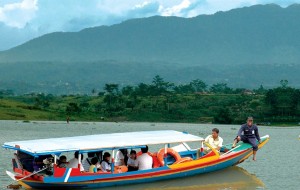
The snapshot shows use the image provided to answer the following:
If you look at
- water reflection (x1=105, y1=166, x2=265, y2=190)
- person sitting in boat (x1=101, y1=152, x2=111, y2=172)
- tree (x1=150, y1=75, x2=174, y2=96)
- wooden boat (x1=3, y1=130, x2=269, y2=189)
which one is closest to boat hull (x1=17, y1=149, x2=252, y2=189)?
wooden boat (x1=3, y1=130, x2=269, y2=189)

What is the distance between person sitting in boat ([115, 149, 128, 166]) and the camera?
23.4m

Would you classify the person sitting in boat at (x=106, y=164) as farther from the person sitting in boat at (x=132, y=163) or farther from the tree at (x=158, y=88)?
the tree at (x=158, y=88)

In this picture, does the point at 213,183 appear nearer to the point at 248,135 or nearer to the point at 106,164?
the point at 248,135

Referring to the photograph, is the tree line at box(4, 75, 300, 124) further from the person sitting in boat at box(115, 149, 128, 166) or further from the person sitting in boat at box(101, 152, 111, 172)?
the person sitting in boat at box(101, 152, 111, 172)

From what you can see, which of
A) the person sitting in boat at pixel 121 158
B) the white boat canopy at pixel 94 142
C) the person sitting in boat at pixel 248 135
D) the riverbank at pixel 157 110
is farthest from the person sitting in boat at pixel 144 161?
the riverbank at pixel 157 110

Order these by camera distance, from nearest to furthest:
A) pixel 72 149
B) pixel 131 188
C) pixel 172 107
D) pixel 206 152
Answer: pixel 72 149 → pixel 131 188 → pixel 206 152 → pixel 172 107

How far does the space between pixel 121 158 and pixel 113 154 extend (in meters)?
2.08

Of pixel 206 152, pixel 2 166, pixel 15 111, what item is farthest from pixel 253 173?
pixel 15 111

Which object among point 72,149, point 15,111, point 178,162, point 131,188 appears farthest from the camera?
point 15,111

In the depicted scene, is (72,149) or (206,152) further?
(206,152)

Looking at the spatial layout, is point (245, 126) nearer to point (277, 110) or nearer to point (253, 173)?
point (253, 173)

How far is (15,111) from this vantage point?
91000 mm

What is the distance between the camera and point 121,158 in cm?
2359

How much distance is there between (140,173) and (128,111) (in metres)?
85.6
